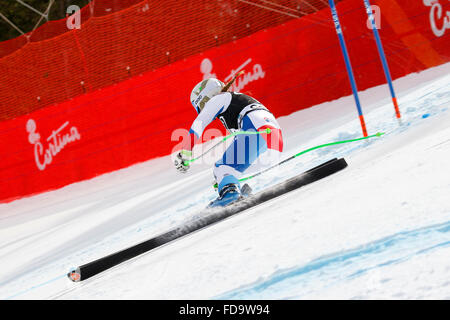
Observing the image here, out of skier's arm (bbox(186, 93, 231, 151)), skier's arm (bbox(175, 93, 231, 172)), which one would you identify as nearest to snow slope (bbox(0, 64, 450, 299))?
skier's arm (bbox(175, 93, 231, 172))

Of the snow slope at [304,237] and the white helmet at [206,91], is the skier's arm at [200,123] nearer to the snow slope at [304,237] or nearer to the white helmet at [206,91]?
the white helmet at [206,91]

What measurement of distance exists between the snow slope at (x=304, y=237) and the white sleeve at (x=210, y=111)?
0.83 m

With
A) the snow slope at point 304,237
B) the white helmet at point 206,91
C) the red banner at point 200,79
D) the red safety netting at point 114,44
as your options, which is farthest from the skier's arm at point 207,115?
the red safety netting at point 114,44

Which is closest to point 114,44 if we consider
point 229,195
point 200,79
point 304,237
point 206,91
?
point 200,79

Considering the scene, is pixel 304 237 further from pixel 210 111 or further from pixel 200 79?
pixel 200 79

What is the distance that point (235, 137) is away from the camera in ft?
14.8

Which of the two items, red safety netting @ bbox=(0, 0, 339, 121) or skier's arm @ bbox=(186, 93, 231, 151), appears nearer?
skier's arm @ bbox=(186, 93, 231, 151)

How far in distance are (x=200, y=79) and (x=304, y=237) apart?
6.09 meters

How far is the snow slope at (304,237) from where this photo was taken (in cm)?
229

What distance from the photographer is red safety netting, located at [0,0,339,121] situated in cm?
937

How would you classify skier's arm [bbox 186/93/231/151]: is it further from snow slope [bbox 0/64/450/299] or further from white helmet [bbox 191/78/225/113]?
snow slope [bbox 0/64/450/299]

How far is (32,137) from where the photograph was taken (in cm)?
905

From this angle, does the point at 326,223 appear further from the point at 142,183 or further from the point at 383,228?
the point at 142,183

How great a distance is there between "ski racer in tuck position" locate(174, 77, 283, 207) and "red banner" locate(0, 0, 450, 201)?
4031mm
